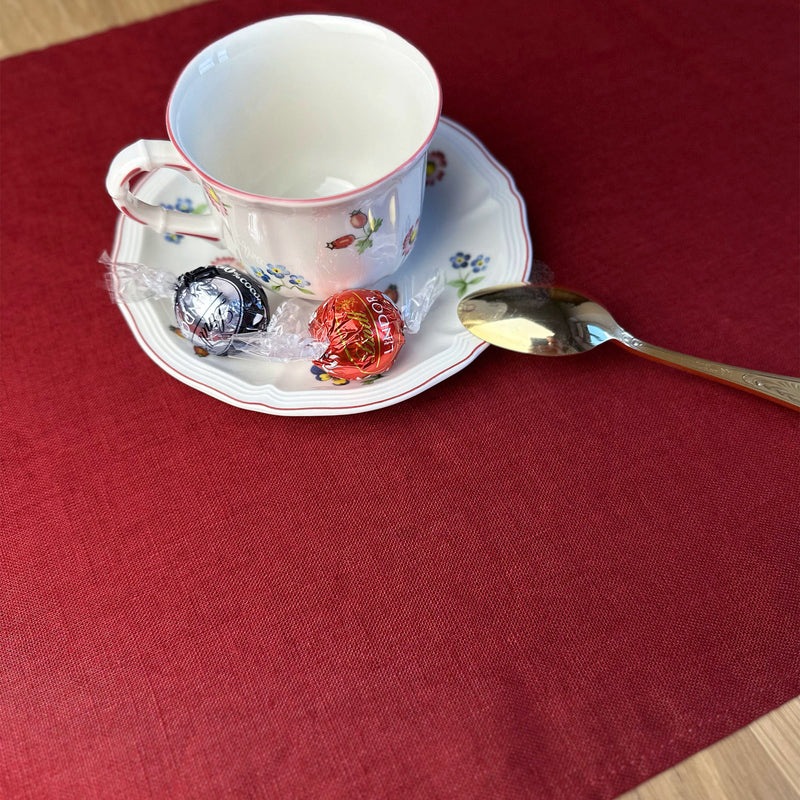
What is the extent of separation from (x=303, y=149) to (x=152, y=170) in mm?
186

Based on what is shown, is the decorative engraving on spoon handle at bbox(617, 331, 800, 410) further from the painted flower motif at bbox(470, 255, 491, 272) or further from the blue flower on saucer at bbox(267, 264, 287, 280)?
the blue flower on saucer at bbox(267, 264, 287, 280)

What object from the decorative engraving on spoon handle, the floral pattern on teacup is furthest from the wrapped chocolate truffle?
the decorative engraving on spoon handle

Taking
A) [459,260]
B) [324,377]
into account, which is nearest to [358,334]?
[324,377]

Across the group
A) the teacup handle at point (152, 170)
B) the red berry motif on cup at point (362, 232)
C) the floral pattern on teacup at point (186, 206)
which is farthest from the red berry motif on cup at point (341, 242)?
the floral pattern on teacup at point (186, 206)

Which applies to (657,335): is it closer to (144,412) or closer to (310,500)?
(310,500)

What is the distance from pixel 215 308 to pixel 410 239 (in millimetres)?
176

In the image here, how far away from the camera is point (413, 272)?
0.67 meters

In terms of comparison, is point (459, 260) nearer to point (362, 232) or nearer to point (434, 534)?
point (362, 232)

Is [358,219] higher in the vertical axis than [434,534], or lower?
higher

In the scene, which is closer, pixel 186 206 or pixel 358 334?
pixel 358 334

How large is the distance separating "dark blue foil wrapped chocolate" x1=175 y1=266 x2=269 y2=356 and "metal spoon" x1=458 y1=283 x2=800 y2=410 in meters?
0.18

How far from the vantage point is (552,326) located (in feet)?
2.04

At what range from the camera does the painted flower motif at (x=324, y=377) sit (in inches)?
23.2

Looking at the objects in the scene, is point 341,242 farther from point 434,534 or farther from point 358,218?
point 434,534
